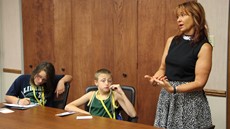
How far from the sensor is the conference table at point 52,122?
1.95 meters

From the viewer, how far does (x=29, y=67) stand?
4457 mm

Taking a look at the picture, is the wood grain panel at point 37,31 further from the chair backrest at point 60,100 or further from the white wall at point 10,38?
the chair backrest at point 60,100

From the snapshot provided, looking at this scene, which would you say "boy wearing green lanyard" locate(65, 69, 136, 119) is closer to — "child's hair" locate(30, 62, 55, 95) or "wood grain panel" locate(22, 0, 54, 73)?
"child's hair" locate(30, 62, 55, 95)

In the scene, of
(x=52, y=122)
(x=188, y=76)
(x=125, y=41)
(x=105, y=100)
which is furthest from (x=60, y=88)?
(x=188, y=76)

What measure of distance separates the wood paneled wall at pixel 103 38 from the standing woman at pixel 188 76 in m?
0.95

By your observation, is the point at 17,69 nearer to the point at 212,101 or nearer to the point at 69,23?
the point at 69,23

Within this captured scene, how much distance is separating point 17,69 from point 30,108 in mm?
2381

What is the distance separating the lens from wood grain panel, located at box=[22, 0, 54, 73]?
414 cm

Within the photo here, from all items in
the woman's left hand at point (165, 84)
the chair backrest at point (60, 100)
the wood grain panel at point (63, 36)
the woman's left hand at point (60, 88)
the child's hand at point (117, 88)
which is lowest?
the chair backrest at point (60, 100)

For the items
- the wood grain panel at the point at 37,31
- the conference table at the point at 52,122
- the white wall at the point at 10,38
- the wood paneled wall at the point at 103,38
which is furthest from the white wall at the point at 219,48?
the white wall at the point at 10,38

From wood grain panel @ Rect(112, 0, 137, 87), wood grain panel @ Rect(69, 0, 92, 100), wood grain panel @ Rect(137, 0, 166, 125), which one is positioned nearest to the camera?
wood grain panel @ Rect(137, 0, 166, 125)

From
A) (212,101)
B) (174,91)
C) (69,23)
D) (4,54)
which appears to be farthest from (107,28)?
(4,54)

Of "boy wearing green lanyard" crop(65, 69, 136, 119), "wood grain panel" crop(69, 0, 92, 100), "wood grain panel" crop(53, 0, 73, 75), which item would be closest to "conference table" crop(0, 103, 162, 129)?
"boy wearing green lanyard" crop(65, 69, 136, 119)

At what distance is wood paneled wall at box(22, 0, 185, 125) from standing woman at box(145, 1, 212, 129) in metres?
0.95
